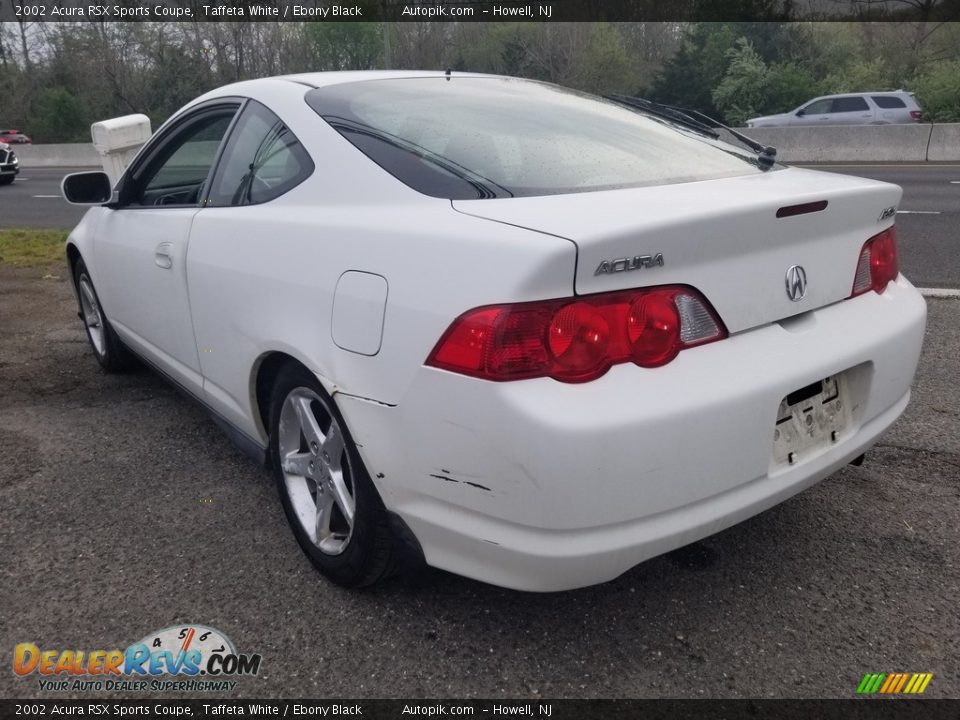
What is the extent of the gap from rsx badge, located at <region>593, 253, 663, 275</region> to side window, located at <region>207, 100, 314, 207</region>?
3.77 ft

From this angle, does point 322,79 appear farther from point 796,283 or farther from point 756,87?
point 756,87

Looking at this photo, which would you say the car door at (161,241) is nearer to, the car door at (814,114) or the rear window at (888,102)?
the car door at (814,114)

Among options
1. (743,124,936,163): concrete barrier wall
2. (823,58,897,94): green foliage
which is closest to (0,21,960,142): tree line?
(823,58,897,94): green foliage

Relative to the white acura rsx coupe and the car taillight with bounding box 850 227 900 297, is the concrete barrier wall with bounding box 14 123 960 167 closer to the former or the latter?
the car taillight with bounding box 850 227 900 297

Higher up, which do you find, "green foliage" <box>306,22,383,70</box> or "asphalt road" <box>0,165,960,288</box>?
"green foliage" <box>306,22,383,70</box>

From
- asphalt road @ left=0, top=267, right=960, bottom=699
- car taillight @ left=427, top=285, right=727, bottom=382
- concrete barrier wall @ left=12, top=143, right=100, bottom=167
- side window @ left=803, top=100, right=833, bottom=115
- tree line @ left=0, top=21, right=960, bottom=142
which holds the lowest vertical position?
concrete barrier wall @ left=12, top=143, right=100, bottom=167

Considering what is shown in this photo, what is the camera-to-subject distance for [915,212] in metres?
9.96

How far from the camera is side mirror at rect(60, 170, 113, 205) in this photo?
153 inches

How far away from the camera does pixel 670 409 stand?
6.00 feet

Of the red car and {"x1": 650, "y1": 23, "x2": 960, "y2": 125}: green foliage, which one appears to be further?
the red car

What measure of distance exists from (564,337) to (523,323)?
10cm

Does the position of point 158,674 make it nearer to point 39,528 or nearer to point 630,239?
point 39,528

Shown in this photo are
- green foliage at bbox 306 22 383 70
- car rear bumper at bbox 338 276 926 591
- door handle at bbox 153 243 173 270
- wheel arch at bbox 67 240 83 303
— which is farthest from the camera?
green foliage at bbox 306 22 383 70
